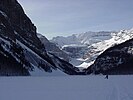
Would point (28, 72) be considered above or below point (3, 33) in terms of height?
below

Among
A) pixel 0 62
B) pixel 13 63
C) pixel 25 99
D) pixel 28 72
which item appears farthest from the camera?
pixel 28 72

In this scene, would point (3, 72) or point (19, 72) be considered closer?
point (3, 72)

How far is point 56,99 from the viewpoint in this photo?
96.2ft

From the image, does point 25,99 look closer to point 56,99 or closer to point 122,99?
point 56,99

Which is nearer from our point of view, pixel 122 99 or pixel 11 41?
pixel 122 99

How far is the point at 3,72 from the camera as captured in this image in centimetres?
16525

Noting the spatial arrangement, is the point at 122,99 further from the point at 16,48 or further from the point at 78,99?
the point at 16,48

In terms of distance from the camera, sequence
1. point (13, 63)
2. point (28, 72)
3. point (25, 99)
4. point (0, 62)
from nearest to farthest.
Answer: point (25, 99), point (0, 62), point (13, 63), point (28, 72)

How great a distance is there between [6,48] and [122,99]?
156433 millimetres

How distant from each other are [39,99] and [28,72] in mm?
162066

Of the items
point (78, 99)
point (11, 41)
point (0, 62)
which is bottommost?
point (78, 99)

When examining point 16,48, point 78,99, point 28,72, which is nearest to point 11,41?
point 16,48

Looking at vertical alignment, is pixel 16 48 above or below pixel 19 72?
above

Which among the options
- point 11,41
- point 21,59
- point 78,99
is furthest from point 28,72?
point 78,99
